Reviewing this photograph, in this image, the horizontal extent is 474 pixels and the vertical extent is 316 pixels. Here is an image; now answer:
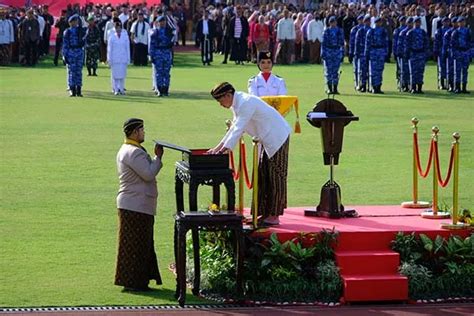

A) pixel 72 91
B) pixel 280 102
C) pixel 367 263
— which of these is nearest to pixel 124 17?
pixel 72 91

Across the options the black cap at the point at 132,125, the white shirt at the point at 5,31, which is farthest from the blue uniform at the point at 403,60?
the black cap at the point at 132,125

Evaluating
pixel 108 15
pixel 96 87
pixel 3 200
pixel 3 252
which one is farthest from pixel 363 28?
pixel 3 252

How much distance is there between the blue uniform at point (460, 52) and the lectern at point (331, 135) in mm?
21295

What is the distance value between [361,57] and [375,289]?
75.5 feet

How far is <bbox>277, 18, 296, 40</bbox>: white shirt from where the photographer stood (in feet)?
151

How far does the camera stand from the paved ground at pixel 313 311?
37.5 ft

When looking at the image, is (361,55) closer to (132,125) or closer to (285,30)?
(285,30)

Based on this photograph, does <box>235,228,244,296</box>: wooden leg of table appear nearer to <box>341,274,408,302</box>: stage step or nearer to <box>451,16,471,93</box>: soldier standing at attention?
<box>341,274,408,302</box>: stage step

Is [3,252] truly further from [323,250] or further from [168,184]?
[168,184]

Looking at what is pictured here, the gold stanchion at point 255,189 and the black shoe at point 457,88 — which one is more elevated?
the gold stanchion at point 255,189

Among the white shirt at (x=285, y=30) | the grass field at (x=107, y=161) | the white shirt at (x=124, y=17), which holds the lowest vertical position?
the grass field at (x=107, y=161)

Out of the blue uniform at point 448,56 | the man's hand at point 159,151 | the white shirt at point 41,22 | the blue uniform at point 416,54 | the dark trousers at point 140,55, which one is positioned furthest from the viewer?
the white shirt at point 41,22

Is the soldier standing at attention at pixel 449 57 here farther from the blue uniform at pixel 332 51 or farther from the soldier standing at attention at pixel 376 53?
the blue uniform at pixel 332 51

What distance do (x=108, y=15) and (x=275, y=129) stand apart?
34679 millimetres
